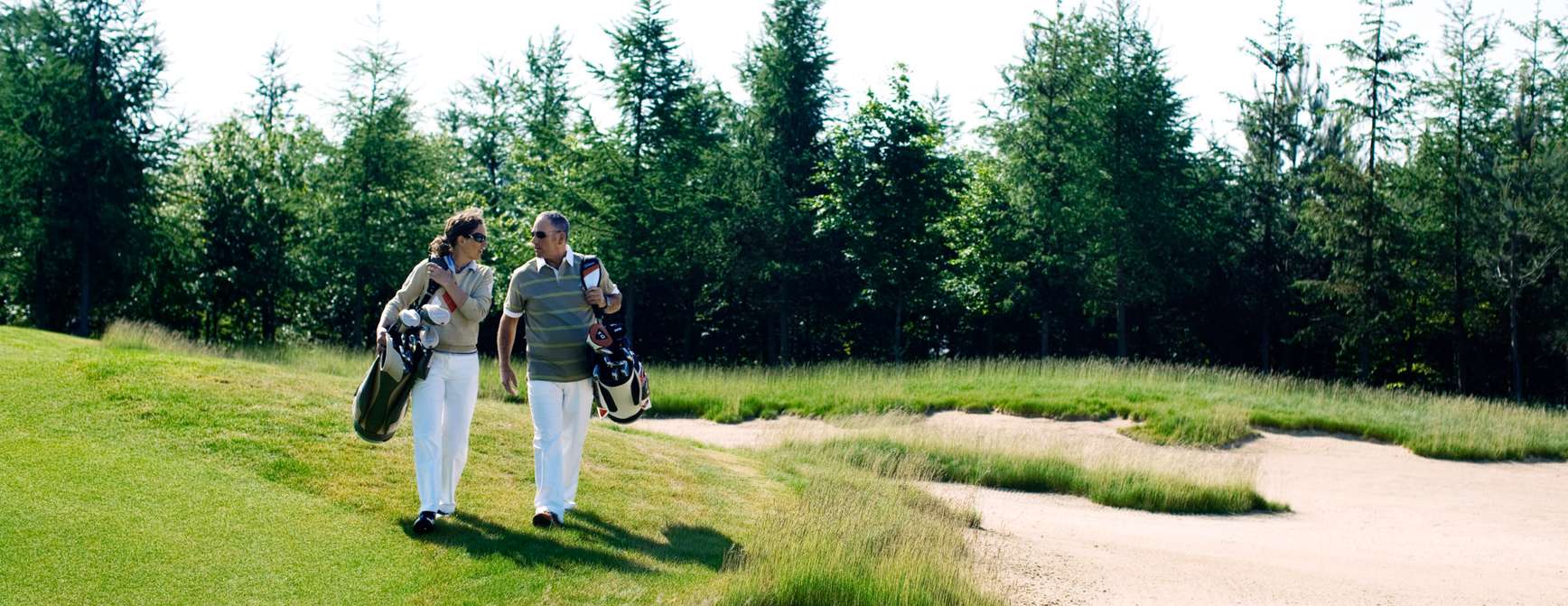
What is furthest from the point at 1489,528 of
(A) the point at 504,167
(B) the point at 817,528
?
(A) the point at 504,167

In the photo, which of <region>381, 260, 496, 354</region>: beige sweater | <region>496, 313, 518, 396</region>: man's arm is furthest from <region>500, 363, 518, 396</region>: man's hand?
<region>381, 260, 496, 354</region>: beige sweater

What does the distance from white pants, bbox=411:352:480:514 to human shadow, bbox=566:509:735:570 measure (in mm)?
1029

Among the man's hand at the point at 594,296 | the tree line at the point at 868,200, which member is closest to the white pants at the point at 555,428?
the man's hand at the point at 594,296

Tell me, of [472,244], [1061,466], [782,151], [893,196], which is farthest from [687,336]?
[472,244]

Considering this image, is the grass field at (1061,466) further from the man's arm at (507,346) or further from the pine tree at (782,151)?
the pine tree at (782,151)

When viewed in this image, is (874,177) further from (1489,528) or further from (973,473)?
(1489,528)

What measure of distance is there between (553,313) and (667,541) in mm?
1831

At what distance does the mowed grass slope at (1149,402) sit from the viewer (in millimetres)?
20922

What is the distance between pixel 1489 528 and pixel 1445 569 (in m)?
3.84

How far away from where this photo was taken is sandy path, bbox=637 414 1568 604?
9.98 metres

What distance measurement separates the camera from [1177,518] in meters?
14.3

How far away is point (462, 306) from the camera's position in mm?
7840

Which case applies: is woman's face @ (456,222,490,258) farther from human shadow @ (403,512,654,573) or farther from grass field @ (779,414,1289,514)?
grass field @ (779,414,1289,514)

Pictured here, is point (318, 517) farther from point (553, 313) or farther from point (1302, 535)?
point (1302, 535)
